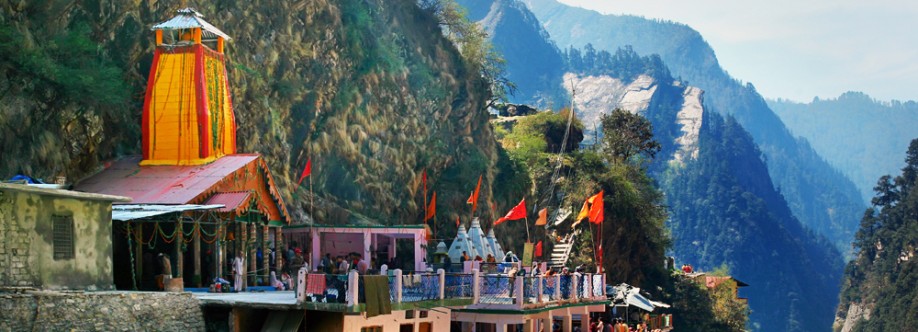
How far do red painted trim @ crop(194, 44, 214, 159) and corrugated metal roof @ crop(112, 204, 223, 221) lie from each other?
531 centimetres

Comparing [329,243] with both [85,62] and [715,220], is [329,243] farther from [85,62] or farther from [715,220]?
[715,220]

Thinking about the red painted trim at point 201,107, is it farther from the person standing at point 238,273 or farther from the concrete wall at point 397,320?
the concrete wall at point 397,320

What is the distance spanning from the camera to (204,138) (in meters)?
34.5

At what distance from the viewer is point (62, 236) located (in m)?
24.4

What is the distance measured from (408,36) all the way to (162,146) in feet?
80.3

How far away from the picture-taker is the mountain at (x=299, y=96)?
1315 inches

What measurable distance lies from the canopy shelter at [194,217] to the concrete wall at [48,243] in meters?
1.40

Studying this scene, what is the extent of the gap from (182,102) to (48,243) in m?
11.4

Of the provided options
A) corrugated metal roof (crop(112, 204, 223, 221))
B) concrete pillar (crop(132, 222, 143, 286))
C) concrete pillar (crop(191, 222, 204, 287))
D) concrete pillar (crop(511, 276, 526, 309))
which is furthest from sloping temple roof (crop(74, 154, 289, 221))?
concrete pillar (crop(511, 276, 526, 309))

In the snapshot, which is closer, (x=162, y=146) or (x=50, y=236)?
(x=50, y=236)

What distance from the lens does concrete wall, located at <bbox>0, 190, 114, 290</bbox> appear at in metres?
22.7

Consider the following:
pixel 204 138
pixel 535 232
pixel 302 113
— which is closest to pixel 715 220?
pixel 535 232

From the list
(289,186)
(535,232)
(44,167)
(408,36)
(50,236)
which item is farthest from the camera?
(535,232)

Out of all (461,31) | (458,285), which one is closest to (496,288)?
(458,285)
